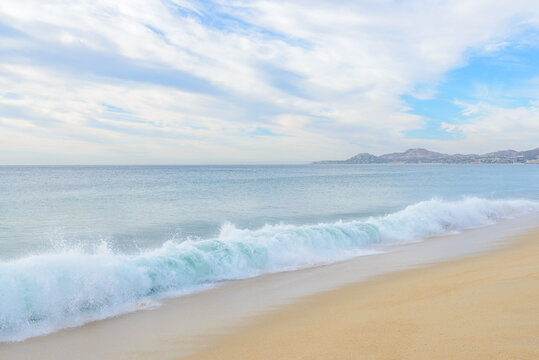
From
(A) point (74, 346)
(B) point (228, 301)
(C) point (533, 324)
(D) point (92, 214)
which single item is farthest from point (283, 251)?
(D) point (92, 214)

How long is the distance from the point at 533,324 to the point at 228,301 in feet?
16.8

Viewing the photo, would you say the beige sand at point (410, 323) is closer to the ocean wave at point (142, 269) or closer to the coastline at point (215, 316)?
the coastline at point (215, 316)

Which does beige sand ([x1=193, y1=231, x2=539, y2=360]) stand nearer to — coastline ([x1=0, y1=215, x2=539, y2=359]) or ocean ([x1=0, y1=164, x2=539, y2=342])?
coastline ([x1=0, y1=215, x2=539, y2=359])

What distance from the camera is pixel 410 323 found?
15.5ft

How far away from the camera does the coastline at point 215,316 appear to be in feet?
16.5

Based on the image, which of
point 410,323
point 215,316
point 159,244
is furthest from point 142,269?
point 410,323

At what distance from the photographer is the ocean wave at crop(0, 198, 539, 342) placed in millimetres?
6500

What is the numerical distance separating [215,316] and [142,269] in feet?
9.31

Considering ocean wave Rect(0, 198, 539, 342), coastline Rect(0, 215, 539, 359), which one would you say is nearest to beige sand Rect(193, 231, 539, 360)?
coastline Rect(0, 215, 539, 359)

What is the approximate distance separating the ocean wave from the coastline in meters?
0.63

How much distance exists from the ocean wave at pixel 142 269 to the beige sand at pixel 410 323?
3.15 metres

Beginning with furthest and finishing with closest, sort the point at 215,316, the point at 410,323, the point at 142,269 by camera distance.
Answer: the point at 142,269
the point at 215,316
the point at 410,323

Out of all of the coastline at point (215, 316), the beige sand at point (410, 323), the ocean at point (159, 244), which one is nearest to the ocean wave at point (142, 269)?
the ocean at point (159, 244)

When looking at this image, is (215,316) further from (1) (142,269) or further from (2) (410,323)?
(2) (410,323)
